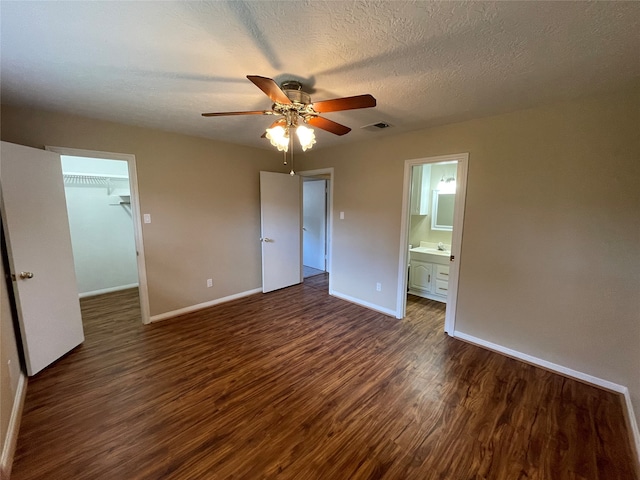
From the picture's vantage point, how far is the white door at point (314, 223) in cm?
562

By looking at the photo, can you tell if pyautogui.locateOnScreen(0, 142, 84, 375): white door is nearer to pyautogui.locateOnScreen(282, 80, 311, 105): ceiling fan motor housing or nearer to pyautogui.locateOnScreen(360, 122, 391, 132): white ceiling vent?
pyautogui.locateOnScreen(282, 80, 311, 105): ceiling fan motor housing

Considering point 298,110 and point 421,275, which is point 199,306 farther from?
point 421,275

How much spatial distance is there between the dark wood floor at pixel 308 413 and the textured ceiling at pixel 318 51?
7.65 ft

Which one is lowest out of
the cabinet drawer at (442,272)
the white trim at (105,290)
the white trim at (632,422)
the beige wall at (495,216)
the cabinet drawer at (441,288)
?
the white trim at (632,422)

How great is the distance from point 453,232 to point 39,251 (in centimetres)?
396

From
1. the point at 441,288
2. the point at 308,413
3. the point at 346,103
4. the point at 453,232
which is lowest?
the point at 308,413

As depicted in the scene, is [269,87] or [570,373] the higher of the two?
[269,87]

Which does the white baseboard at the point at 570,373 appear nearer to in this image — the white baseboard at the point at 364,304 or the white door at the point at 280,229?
the white baseboard at the point at 364,304

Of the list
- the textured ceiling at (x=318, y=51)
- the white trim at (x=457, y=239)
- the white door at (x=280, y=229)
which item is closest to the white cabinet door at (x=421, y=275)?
the white trim at (x=457, y=239)

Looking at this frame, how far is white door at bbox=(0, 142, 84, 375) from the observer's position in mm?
2039

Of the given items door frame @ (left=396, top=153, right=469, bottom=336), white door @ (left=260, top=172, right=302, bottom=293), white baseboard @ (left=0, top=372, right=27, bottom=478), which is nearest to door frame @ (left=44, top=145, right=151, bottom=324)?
white baseboard @ (left=0, top=372, right=27, bottom=478)

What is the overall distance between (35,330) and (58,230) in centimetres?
89

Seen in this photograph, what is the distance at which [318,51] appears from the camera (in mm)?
1457

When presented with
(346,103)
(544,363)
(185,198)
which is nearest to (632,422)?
(544,363)
